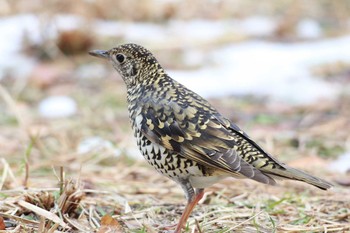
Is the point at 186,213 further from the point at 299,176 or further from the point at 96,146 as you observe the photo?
the point at 96,146

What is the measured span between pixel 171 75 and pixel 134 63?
4.28 m

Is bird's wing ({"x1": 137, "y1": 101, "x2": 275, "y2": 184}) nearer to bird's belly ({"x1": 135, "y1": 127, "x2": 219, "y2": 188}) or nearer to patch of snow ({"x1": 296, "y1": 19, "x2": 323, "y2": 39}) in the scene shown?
bird's belly ({"x1": 135, "y1": 127, "x2": 219, "y2": 188})

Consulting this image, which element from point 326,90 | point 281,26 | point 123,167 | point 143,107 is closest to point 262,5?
point 281,26

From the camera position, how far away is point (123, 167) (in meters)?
6.11

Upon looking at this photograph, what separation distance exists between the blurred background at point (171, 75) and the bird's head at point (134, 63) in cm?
86

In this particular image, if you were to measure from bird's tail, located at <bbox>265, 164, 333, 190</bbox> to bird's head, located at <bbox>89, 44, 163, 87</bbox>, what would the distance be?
1.11 meters

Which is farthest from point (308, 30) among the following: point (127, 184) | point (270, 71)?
point (127, 184)

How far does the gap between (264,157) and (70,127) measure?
356 cm

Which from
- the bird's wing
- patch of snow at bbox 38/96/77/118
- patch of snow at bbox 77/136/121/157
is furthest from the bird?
patch of snow at bbox 38/96/77/118

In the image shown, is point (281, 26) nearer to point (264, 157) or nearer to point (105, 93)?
point (105, 93)

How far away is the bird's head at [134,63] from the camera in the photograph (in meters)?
4.71

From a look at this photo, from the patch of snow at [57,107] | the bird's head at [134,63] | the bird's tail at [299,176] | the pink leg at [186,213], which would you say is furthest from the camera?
the patch of snow at [57,107]

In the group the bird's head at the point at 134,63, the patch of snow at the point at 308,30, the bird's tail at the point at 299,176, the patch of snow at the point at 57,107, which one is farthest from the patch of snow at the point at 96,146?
the patch of snow at the point at 308,30

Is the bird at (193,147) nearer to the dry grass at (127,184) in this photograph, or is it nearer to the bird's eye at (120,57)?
the dry grass at (127,184)
